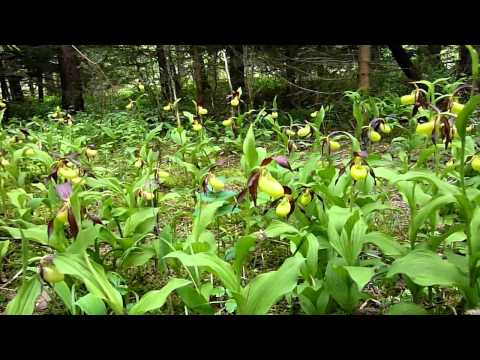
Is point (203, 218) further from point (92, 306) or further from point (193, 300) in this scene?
point (92, 306)

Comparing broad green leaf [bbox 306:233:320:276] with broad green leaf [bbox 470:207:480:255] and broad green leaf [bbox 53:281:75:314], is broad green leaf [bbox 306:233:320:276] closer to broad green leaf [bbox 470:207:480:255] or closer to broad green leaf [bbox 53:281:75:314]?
broad green leaf [bbox 470:207:480:255]

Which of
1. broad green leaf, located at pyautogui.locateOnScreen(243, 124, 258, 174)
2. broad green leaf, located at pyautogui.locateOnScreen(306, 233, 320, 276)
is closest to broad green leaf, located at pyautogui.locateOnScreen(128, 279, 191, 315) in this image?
broad green leaf, located at pyautogui.locateOnScreen(306, 233, 320, 276)

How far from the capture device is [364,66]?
554 cm

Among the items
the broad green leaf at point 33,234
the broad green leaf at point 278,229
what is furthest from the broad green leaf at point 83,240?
the broad green leaf at point 278,229

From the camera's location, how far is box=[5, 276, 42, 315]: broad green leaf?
39.9 inches

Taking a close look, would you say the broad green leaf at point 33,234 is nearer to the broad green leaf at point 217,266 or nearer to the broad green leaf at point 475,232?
the broad green leaf at point 217,266

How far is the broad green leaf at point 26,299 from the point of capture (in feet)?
3.33

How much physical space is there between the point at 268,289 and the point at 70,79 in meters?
8.37

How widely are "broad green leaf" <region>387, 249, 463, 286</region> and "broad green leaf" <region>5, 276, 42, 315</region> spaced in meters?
0.97

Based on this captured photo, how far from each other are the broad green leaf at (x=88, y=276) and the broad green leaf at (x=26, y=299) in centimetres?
8

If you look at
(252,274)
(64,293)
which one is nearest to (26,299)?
(64,293)
